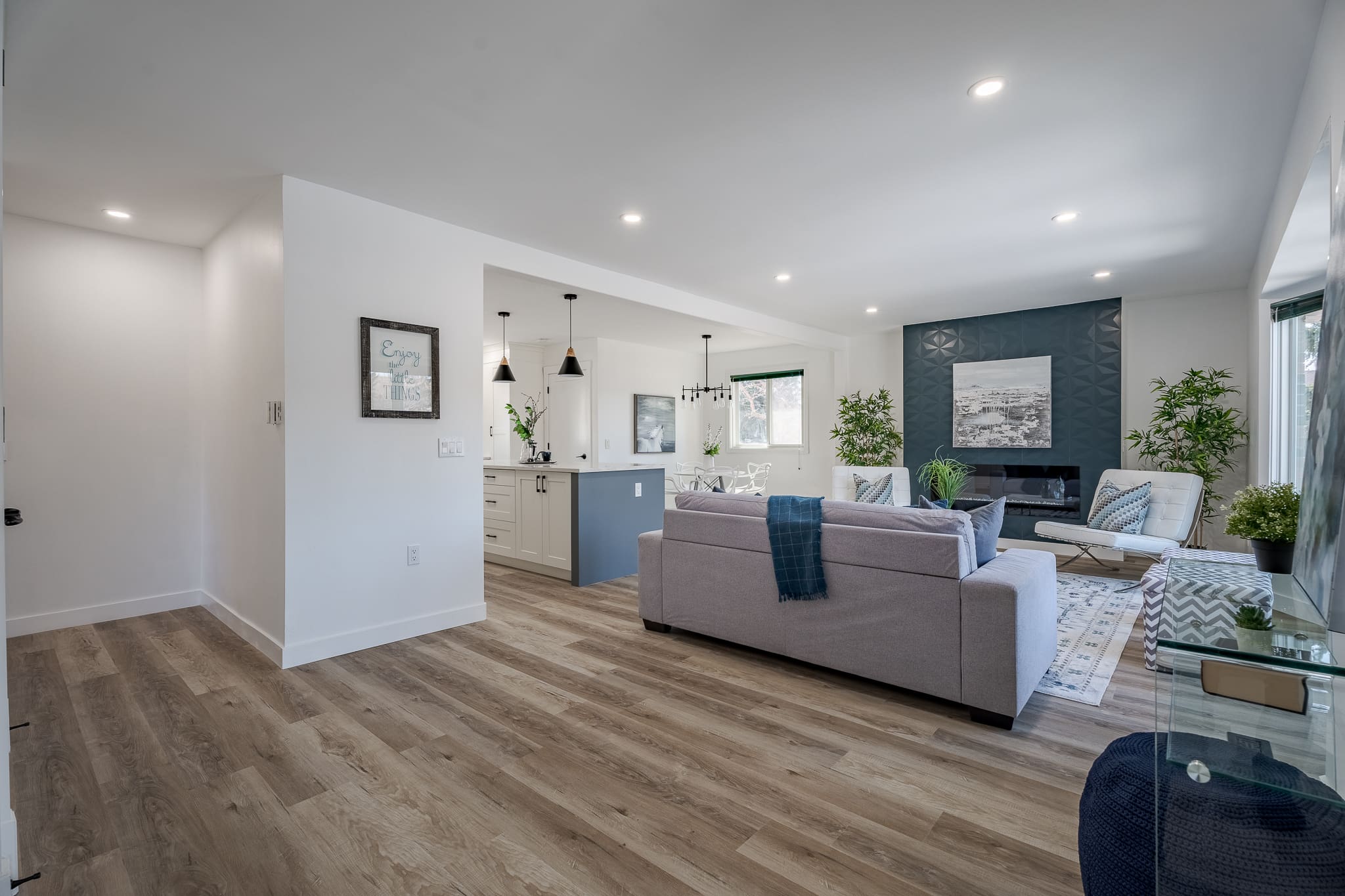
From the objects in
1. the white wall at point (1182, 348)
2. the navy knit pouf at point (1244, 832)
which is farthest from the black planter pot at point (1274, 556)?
the white wall at point (1182, 348)

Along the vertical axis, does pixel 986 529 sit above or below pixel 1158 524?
above

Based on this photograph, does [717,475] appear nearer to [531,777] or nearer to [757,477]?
[757,477]

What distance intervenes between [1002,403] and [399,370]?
6029mm

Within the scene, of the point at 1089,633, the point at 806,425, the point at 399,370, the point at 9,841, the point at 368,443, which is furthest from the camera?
the point at 806,425

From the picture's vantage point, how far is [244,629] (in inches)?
145

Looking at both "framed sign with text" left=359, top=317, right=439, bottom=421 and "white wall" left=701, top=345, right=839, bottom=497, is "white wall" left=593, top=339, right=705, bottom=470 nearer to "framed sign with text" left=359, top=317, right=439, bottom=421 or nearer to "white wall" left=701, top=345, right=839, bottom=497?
"white wall" left=701, top=345, right=839, bottom=497

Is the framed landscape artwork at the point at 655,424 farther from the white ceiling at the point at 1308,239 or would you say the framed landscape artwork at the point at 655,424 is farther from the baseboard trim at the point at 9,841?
the baseboard trim at the point at 9,841

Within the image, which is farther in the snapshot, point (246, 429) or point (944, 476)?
point (944, 476)

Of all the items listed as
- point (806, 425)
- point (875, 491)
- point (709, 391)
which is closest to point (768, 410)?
point (806, 425)

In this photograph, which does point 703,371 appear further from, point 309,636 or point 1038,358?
point 309,636

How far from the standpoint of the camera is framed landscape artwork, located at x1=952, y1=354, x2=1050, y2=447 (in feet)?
21.5

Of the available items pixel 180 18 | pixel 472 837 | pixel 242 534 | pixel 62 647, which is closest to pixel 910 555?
pixel 472 837

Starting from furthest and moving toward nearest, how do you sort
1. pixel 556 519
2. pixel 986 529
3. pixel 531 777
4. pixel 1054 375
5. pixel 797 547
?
pixel 1054 375 < pixel 556 519 < pixel 797 547 < pixel 986 529 < pixel 531 777

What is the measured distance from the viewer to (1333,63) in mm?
1935
